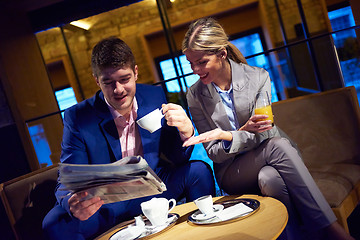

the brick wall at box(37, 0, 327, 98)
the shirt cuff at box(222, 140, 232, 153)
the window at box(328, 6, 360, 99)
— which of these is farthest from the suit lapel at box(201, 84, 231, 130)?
the brick wall at box(37, 0, 327, 98)

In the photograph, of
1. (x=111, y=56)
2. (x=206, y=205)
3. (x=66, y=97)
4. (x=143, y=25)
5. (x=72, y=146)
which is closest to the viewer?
(x=206, y=205)

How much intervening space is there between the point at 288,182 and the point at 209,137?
398mm

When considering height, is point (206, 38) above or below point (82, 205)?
above

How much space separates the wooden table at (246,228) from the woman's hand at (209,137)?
376 mm

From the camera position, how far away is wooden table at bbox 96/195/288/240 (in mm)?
1050

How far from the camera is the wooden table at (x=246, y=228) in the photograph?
1.05m

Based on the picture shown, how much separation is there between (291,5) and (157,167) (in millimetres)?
2369

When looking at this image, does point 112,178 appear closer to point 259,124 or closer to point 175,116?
point 175,116

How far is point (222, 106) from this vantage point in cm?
184

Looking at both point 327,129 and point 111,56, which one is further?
point 327,129

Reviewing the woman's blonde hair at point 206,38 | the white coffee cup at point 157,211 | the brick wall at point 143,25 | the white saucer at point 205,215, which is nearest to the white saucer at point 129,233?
the white coffee cup at point 157,211

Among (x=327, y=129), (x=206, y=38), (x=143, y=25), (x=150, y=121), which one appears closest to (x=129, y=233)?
(x=150, y=121)

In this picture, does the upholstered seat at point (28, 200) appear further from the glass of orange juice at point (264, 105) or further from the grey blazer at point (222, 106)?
the glass of orange juice at point (264, 105)

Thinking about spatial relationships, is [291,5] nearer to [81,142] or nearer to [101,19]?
[101,19]
